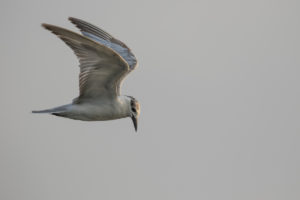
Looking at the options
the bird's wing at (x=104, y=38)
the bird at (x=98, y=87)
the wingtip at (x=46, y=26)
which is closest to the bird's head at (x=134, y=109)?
the bird at (x=98, y=87)

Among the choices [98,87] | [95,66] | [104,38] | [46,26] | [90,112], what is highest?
[104,38]

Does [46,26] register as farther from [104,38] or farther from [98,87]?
[104,38]

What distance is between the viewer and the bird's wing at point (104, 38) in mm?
14132

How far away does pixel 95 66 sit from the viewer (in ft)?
38.5

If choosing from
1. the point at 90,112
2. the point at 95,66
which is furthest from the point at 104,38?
the point at 95,66

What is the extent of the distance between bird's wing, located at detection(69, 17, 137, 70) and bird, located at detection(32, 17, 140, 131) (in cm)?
94

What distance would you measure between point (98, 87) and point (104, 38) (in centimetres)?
312

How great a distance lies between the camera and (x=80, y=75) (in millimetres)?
12109

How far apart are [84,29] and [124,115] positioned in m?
2.63

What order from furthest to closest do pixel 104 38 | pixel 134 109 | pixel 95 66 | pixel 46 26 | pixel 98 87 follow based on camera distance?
pixel 104 38 < pixel 134 109 < pixel 98 87 < pixel 95 66 < pixel 46 26

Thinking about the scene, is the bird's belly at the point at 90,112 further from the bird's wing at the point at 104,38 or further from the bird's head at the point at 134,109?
the bird's wing at the point at 104,38

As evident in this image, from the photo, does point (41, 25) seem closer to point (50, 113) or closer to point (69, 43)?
point (69, 43)

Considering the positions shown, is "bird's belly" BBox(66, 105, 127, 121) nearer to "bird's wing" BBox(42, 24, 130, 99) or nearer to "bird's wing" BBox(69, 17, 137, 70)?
"bird's wing" BBox(42, 24, 130, 99)

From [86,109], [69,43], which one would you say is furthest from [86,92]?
[69,43]
